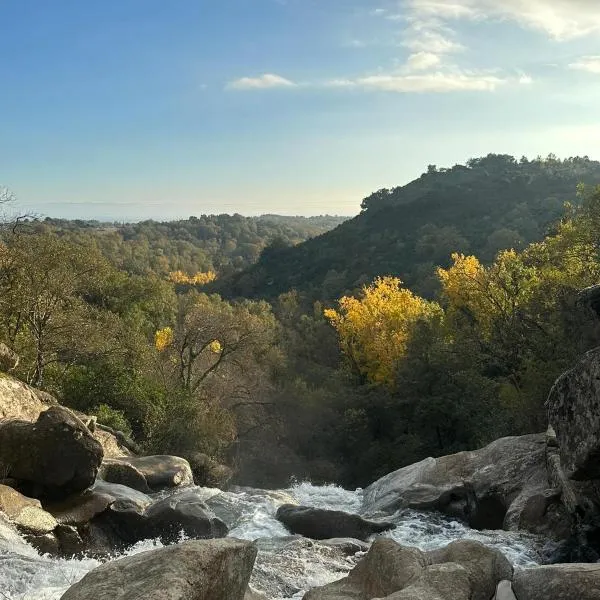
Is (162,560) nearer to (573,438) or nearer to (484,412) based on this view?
(573,438)

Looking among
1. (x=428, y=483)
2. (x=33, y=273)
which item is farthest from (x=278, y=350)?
(x=428, y=483)

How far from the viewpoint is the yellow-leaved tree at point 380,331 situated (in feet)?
134

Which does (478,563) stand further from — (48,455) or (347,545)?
(48,455)

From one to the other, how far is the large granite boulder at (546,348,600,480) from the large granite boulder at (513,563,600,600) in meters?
4.99

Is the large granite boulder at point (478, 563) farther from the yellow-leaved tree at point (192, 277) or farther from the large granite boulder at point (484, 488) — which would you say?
the yellow-leaved tree at point (192, 277)

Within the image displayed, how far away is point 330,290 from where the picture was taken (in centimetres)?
8212

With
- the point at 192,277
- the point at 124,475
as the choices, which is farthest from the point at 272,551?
the point at 192,277

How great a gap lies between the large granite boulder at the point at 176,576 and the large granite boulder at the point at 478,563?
12.0 feet

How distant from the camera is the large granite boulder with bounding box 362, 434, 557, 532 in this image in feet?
53.0

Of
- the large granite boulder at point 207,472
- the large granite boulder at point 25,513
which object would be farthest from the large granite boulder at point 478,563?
the large granite boulder at point 207,472

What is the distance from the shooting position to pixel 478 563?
9.32 meters

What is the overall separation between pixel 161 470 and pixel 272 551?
8.38 m

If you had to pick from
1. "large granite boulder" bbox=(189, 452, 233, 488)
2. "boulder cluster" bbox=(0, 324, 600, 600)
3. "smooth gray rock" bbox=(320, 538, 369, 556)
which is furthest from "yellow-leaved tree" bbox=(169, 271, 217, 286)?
"smooth gray rock" bbox=(320, 538, 369, 556)

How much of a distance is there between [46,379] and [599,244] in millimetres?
27859
